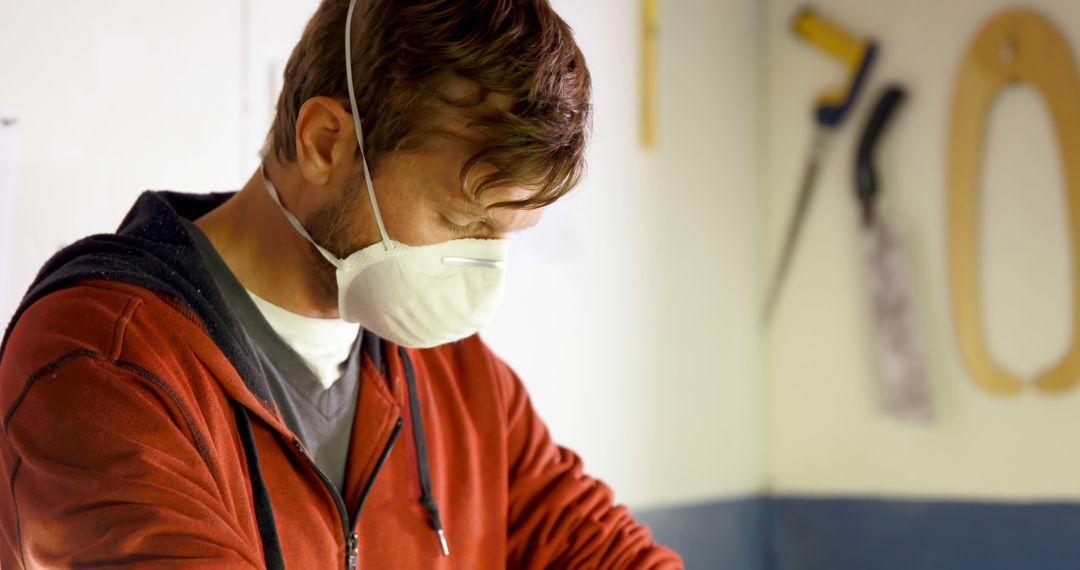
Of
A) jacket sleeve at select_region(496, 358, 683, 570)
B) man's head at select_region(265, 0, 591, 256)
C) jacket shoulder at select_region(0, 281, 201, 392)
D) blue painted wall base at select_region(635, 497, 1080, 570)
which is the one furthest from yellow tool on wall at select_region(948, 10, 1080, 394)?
jacket shoulder at select_region(0, 281, 201, 392)

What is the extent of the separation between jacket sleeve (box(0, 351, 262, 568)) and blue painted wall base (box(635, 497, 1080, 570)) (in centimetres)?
147

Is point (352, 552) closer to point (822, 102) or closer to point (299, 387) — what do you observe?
point (299, 387)

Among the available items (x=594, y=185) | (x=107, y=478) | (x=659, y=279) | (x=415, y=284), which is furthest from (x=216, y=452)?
(x=659, y=279)

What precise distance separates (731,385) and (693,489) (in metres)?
0.26

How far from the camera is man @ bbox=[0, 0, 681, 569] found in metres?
0.89

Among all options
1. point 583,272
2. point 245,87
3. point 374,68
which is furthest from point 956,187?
point 374,68

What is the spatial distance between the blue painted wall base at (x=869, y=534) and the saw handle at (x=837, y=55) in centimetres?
81

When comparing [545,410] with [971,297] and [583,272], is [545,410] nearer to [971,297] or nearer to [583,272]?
[583,272]

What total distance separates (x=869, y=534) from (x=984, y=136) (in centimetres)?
83

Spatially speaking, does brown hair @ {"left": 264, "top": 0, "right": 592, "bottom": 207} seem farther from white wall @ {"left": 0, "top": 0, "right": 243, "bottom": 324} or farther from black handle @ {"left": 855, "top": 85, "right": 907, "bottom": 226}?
black handle @ {"left": 855, "top": 85, "right": 907, "bottom": 226}

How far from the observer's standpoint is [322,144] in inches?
43.5

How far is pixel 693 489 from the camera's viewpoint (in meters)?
2.43

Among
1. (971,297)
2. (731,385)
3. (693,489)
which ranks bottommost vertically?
(693,489)

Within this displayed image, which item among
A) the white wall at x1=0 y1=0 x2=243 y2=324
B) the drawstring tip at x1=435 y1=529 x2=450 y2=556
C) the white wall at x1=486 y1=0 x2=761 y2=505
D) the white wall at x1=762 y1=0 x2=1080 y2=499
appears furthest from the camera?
the white wall at x1=762 y1=0 x2=1080 y2=499
